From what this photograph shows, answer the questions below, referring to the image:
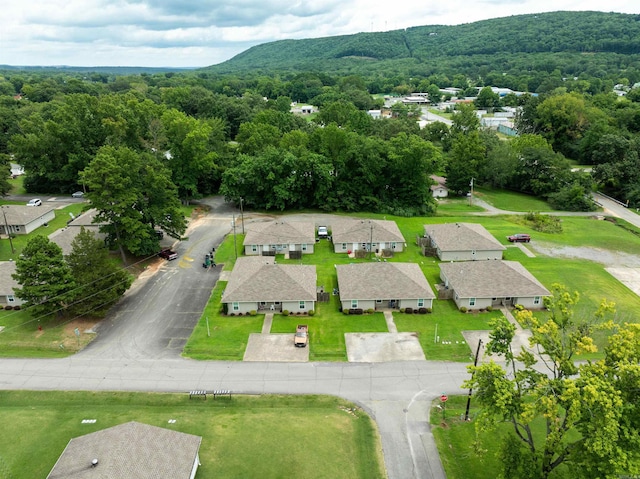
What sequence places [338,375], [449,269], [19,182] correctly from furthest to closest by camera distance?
[19,182] < [449,269] < [338,375]

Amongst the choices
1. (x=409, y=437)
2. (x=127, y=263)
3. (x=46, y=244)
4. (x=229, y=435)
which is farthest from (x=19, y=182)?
(x=409, y=437)

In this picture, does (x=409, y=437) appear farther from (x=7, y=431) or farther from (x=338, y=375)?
(x=7, y=431)

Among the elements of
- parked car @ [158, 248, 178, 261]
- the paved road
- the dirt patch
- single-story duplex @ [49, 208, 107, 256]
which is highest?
single-story duplex @ [49, 208, 107, 256]

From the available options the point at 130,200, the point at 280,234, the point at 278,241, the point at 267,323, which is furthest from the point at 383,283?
the point at 130,200

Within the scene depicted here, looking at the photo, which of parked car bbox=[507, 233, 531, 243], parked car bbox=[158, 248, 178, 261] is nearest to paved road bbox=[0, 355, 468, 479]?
parked car bbox=[158, 248, 178, 261]

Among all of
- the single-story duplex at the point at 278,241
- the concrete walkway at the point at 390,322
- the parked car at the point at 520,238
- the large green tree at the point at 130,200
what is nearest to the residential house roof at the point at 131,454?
the concrete walkway at the point at 390,322

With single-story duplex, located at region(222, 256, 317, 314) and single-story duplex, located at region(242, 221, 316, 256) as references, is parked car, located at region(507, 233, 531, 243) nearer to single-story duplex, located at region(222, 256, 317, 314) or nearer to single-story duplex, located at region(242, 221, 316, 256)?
single-story duplex, located at region(242, 221, 316, 256)
